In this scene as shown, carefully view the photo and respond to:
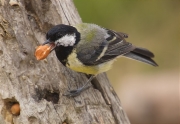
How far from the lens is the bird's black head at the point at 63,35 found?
2545mm

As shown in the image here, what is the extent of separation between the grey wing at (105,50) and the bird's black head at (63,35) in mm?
105

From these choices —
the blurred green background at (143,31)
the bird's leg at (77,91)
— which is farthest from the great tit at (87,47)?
the blurred green background at (143,31)

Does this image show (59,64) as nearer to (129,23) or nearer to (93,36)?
(93,36)

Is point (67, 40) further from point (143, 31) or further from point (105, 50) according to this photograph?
point (143, 31)

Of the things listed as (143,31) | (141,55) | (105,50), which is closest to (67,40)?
(105,50)

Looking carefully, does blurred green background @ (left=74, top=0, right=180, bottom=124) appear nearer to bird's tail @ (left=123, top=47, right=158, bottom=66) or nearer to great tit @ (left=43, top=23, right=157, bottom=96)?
bird's tail @ (left=123, top=47, right=158, bottom=66)

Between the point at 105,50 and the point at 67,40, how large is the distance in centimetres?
36

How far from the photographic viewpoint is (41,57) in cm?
250

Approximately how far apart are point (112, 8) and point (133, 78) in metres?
1.02

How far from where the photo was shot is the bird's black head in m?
2.54

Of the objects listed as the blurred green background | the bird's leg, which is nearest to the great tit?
the bird's leg

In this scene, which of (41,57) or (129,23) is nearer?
(41,57)

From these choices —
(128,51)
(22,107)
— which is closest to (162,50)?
(128,51)

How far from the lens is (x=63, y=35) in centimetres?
262
